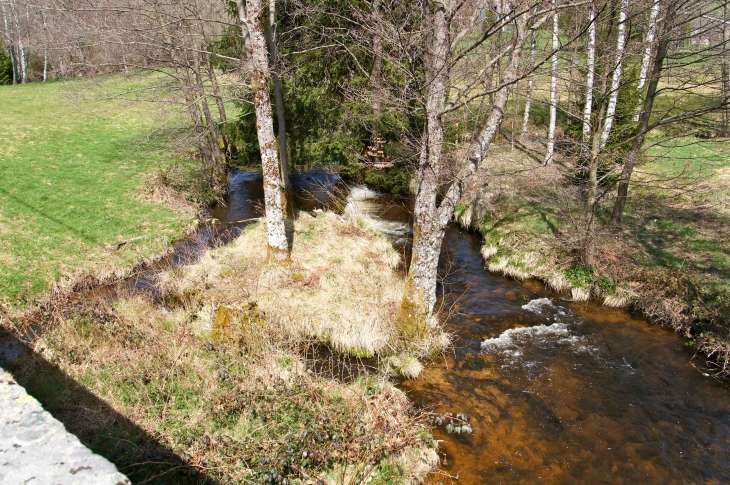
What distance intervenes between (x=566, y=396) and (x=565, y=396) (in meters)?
0.02

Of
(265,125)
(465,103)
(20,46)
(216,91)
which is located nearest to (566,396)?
(465,103)

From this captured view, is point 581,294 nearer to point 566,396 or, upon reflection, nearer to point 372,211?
point 566,396

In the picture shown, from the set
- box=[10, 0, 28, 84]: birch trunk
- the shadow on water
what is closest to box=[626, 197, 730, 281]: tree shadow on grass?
the shadow on water

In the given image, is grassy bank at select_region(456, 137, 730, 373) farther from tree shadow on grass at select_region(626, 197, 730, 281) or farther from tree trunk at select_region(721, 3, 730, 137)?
tree trunk at select_region(721, 3, 730, 137)

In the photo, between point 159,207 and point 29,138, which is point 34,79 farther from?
point 159,207

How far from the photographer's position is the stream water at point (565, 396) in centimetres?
629

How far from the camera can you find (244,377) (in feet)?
22.2

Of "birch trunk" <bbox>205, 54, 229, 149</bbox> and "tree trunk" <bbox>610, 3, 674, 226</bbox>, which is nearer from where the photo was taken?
"tree trunk" <bbox>610, 3, 674, 226</bbox>

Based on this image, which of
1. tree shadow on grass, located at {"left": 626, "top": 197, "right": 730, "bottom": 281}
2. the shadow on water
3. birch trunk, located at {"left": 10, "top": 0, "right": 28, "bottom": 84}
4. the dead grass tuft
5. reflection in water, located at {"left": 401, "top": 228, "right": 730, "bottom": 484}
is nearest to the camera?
the shadow on water

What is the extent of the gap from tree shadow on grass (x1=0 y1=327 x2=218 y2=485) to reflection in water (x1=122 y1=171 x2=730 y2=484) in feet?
10.9

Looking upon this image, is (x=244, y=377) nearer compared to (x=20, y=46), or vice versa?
(x=244, y=377)

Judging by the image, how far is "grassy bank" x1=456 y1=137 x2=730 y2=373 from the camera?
954cm

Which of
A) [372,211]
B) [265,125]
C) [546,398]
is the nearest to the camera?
[546,398]

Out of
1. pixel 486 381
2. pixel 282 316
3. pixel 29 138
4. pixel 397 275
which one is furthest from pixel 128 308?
pixel 29 138
